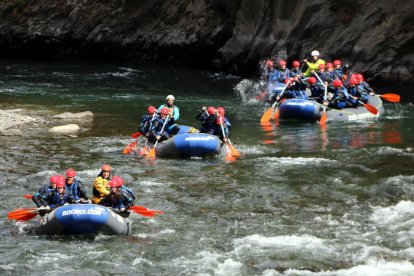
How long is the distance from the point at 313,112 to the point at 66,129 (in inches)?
305

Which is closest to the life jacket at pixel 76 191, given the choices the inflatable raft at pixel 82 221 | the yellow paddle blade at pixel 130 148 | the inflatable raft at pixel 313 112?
the inflatable raft at pixel 82 221

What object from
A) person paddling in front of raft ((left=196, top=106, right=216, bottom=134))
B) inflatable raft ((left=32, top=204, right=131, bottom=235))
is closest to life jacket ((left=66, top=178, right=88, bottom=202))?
inflatable raft ((left=32, top=204, right=131, bottom=235))

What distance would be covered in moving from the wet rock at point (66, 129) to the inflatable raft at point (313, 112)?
6.75m

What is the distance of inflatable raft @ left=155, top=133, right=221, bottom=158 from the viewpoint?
680 inches

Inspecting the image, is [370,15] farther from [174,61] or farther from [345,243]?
[345,243]

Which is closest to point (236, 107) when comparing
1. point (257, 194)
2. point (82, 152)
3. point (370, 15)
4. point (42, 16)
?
point (370, 15)

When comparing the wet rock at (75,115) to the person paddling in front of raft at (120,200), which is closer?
the person paddling in front of raft at (120,200)

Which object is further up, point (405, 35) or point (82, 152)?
point (405, 35)

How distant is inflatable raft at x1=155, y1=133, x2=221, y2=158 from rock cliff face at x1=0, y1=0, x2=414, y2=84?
1601cm

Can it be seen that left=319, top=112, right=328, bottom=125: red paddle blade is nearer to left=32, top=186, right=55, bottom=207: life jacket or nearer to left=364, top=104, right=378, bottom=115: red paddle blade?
left=364, top=104, right=378, bottom=115: red paddle blade

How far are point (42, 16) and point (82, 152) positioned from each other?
35.0 meters

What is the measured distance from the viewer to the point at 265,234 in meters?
12.0

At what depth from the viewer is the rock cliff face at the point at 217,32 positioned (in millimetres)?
31469

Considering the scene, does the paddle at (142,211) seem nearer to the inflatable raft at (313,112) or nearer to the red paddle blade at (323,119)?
the red paddle blade at (323,119)
